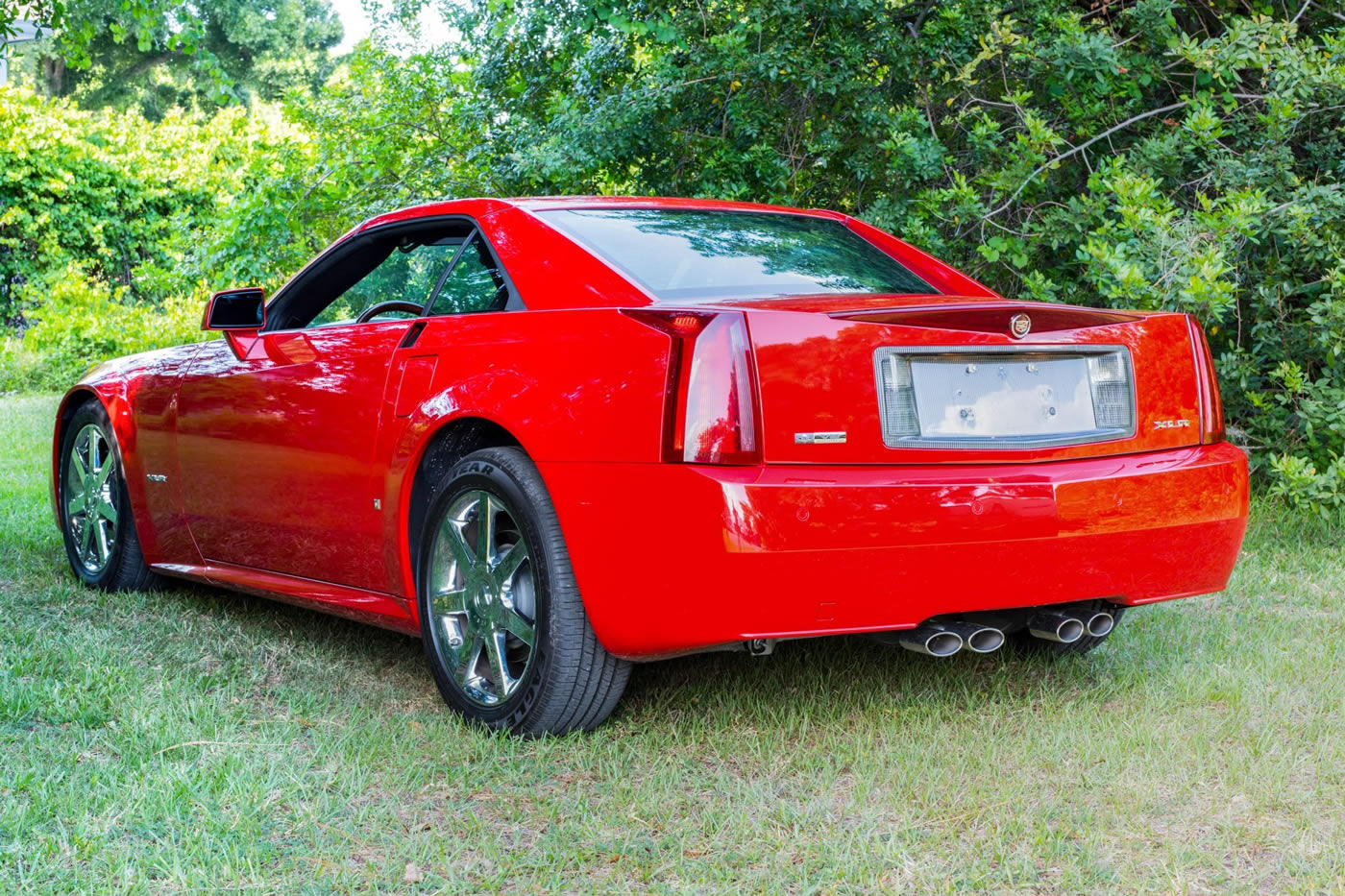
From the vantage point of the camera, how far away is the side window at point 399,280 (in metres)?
4.00

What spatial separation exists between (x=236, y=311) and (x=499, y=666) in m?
1.70

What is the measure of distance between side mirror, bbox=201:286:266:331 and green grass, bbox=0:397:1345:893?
40.9 inches

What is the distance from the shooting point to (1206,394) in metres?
3.51

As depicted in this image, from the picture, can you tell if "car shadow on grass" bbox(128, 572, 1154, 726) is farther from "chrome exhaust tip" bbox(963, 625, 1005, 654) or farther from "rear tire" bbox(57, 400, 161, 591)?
"rear tire" bbox(57, 400, 161, 591)

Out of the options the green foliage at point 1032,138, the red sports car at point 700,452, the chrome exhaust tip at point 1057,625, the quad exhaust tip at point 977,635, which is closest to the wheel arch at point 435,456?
the red sports car at point 700,452

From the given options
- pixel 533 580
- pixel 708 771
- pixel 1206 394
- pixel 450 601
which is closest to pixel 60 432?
pixel 450 601

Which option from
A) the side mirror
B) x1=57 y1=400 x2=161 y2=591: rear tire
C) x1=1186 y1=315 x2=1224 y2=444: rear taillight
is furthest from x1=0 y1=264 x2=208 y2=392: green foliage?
x1=1186 y1=315 x2=1224 y2=444: rear taillight

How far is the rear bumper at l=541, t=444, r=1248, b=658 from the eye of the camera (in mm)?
2895

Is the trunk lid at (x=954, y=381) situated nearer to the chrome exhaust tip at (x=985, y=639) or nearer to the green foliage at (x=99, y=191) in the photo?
the chrome exhaust tip at (x=985, y=639)

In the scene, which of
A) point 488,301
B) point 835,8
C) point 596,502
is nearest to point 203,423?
point 488,301

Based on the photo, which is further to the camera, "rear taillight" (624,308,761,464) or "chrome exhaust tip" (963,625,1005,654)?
"chrome exhaust tip" (963,625,1005,654)

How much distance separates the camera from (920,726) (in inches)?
135

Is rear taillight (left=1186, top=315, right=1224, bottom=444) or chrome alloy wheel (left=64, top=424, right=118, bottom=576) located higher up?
rear taillight (left=1186, top=315, right=1224, bottom=444)

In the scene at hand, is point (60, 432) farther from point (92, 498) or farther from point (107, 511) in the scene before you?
point (107, 511)
